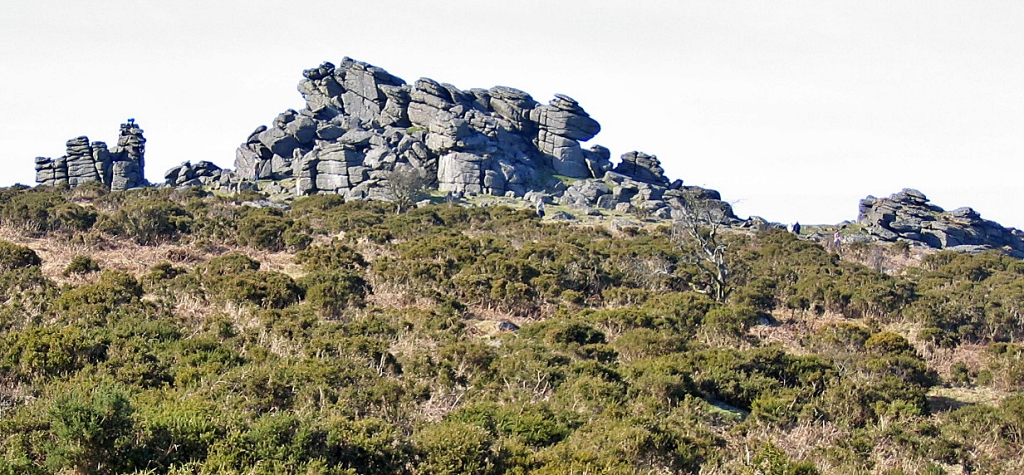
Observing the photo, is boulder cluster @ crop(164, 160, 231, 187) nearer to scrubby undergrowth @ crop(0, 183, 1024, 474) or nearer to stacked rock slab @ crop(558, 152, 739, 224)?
stacked rock slab @ crop(558, 152, 739, 224)

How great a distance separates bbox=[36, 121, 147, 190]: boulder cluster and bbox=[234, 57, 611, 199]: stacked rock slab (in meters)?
8.56

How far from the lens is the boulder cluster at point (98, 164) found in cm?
6719

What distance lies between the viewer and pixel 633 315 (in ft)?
54.4

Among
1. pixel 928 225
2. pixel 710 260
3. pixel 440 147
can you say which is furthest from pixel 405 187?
pixel 928 225

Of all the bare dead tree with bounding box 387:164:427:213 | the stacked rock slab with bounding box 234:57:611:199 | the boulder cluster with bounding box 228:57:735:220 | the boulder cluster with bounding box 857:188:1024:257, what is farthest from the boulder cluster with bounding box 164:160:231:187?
the boulder cluster with bounding box 857:188:1024:257

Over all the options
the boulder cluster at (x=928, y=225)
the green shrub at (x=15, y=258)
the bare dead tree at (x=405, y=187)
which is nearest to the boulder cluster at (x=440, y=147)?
the bare dead tree at (x=405, y=187)

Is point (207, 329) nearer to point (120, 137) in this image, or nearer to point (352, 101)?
point (120, 137)

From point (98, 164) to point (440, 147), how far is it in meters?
27.9

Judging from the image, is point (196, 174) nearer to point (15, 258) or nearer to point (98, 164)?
point (98, 164)

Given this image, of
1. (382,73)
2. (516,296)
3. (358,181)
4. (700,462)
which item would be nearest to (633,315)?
(516,296)

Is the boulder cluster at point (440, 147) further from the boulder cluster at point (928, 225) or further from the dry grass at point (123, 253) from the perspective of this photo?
the dry grass at point (123, 253)

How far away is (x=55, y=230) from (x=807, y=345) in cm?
1926

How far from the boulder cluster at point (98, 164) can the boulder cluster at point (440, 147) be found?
11.7 feet

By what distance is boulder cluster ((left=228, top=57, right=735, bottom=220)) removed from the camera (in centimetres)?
6606
